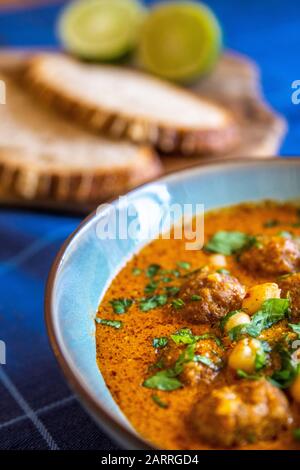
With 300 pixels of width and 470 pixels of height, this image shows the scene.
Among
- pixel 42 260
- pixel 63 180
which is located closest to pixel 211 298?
pixel 42 260

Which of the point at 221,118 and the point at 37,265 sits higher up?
the point at 221,118

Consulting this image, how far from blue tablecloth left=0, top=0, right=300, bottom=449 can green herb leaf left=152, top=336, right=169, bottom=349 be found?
0.36 metres

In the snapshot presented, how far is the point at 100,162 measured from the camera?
12.8 feet

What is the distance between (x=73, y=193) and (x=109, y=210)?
1.26m

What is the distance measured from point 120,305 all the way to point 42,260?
100cm

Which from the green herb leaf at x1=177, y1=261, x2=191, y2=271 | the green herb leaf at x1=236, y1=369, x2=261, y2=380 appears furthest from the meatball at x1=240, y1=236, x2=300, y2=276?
the green herb leaf at x1=236, y1=369, x2=261, y2=380

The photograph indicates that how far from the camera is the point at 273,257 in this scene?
253cm

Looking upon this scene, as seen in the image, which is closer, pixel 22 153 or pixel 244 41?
pixel 22 153

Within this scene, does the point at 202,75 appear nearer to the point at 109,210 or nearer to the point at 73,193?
the point at 73,193

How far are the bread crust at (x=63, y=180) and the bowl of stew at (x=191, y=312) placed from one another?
1.00 meters

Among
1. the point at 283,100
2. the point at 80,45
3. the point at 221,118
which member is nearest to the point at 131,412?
the point at 221,118

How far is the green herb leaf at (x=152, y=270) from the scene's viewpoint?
8.59 ft

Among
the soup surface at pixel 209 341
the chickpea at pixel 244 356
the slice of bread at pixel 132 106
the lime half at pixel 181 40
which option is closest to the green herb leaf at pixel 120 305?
the soup surface at pixel 209 341
